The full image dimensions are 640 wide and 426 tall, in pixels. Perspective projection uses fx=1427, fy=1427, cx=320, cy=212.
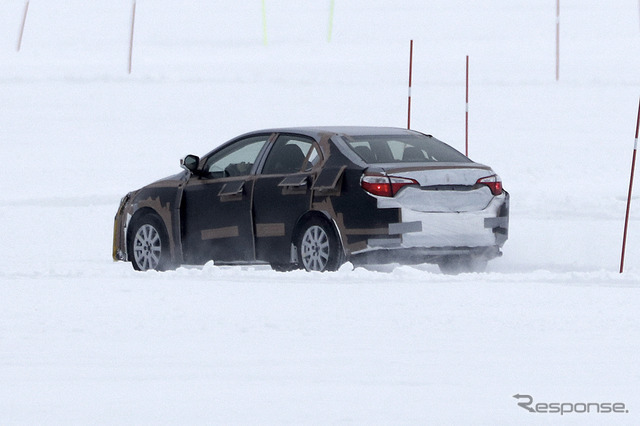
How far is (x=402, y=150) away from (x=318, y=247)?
1.15m

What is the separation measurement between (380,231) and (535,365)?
3.55m

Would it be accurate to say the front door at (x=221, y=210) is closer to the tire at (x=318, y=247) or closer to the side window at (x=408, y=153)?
the tire at (x=318, y=247)

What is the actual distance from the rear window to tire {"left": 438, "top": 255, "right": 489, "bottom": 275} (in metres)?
0.81

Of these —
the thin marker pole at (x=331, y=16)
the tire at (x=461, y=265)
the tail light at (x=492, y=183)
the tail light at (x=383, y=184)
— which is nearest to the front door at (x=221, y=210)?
the tail light at (x=383, y=184)

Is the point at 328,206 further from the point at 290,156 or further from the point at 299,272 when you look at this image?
the point at 290,156

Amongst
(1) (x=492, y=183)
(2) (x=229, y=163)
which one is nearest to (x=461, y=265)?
(1) (x=492, y=183)

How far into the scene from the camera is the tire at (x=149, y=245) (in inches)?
496

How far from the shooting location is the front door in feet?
39.2

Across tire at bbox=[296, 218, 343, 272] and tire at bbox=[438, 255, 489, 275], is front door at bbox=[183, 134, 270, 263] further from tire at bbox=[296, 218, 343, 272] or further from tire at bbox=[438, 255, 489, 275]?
tire at bbox=[438, 255, 489, 275]

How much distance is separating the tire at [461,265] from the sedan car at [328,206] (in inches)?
0.5

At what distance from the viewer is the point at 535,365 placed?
24.8 feet

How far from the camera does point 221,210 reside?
39.8 feet

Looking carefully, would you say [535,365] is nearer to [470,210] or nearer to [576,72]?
[470,210]

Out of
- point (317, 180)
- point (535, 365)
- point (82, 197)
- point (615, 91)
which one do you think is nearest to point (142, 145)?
point (82, 197)
